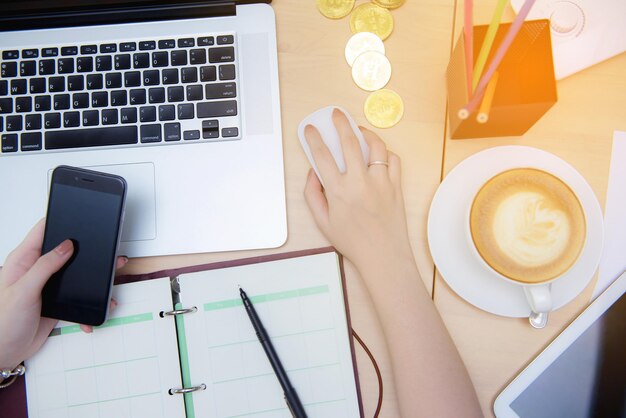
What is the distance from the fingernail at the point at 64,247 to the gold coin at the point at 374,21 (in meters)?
0.46

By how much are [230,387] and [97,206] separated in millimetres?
281

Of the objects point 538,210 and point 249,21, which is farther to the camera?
point 249,21

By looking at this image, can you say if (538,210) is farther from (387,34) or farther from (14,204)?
(14,204)

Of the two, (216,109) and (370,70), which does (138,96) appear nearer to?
(216,109)

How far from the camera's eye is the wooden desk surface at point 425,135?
0.59m

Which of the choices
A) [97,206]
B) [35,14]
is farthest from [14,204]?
[35,14]

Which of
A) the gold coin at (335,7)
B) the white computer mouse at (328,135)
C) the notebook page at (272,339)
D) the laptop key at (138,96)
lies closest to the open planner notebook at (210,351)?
the notebook page at (272,339)

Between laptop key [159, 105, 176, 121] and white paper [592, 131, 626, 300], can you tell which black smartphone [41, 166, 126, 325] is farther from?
white paper [592, 131, 626, 300]

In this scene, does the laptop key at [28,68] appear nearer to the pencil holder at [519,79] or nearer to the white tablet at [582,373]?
the pencil holder at [519,79]

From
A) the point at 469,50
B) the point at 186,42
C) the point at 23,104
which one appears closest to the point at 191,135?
the point at 186,42

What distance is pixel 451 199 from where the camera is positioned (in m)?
0.59

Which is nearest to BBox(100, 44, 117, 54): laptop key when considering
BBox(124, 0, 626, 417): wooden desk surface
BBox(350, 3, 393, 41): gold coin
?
BBox(124, 0, 626, 417): wooden desk surface

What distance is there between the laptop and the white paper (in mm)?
412

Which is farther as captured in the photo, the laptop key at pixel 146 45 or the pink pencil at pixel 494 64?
the laptop key at pixel 146 45
